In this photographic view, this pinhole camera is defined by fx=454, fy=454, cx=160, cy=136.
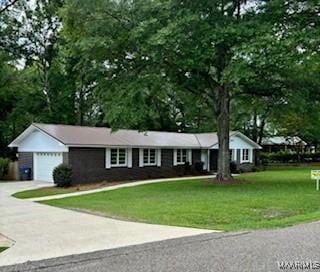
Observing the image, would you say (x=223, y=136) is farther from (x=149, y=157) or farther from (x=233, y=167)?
(x=233, y=167)

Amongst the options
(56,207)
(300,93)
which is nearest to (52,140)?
(56,207)

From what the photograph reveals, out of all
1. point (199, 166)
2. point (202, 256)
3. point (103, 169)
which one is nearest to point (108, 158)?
point (103, 169)

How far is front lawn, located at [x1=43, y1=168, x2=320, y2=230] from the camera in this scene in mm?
11461

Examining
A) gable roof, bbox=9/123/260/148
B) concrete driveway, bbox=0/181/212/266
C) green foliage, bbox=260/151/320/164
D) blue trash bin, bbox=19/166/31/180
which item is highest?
gable roof, bbox=9/123/260/148

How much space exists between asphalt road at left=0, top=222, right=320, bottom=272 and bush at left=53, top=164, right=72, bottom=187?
52.9 ft

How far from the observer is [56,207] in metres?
15.2

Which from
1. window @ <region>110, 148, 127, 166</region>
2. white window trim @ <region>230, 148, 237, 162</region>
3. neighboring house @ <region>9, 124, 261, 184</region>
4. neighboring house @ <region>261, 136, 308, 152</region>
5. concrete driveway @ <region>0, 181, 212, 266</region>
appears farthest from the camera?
neighboring house @ <region>261, 136, 308, 152</region>

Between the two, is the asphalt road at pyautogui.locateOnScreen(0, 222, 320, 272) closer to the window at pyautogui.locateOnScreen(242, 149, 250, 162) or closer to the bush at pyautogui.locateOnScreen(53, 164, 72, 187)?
the bush at pyautogui.locateOnScreen(53, 164, 72, 187)

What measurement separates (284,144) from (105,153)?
1500 inches

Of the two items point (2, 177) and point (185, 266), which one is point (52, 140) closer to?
point (2, 177)

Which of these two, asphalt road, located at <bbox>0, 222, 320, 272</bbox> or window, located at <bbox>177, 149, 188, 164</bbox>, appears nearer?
asphalt road, located at <bbox>0, 222, 320, 272</bbox>

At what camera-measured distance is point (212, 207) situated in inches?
547

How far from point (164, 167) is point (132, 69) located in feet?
35.6

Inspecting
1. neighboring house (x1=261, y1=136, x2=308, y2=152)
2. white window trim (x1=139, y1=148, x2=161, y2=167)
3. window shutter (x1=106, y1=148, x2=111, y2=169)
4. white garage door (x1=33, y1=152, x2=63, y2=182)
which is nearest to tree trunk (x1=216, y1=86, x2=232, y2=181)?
window shutter (x1=106, y1=148, x2=111, y2=169)
